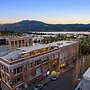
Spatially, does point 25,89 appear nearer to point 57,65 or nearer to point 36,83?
point 36,83

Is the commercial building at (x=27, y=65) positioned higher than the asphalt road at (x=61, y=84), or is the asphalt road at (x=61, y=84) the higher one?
the commercial building at (x=27, y=65)

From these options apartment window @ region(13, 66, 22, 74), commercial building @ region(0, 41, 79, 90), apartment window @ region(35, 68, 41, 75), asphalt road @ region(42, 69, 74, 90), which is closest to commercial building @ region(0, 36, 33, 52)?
commercial building @ region(0, 41, 79, 90)

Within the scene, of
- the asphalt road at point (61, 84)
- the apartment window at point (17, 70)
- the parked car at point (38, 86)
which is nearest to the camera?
the apartment window at point (17, 70)

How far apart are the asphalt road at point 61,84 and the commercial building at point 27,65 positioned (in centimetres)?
504

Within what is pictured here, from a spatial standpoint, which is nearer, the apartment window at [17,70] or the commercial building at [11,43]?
the apartment window at [17,70]

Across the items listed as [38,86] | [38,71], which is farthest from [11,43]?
[38,86]

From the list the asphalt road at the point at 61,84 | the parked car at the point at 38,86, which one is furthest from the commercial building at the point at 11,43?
the parked car at the point at 38,86

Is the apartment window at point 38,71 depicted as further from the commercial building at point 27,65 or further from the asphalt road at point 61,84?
the asphalt road at point 61,84

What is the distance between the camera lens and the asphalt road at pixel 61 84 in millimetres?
43156

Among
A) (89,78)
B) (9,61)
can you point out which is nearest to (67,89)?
(89,78)

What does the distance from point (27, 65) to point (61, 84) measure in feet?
44.7

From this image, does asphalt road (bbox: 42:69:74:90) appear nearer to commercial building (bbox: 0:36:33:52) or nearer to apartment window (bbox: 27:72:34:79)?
apartment window (bbox: 27:72:34:79)

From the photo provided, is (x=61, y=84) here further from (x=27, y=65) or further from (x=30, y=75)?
(x=27, y=65)

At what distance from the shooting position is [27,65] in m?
43.9
